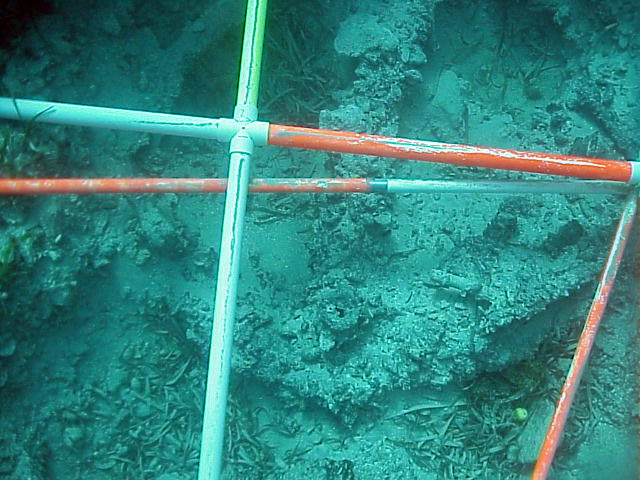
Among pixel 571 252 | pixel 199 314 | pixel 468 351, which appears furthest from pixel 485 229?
pixel 199 314

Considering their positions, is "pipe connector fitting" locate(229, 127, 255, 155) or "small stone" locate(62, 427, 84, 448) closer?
"pipe connector fitting" locate(229, 127, 255, 155)

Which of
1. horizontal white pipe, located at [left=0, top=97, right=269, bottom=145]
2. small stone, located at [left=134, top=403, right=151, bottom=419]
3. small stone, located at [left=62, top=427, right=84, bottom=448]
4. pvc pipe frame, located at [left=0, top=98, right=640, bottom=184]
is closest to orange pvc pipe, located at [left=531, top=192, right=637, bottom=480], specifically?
pvc pipe frame, located at [left=0, top=98, right=640, bottom=184]

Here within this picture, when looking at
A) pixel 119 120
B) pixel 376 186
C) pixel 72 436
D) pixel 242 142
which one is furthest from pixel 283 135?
pixel 72 436

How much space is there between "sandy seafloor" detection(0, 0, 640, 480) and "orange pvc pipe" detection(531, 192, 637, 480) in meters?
0.15

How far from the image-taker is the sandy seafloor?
208 centimetres

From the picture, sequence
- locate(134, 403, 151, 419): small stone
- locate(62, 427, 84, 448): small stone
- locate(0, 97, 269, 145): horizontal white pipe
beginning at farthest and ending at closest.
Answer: locate(134, 403, 151, 419): small stone < locate(62, 427, 84, 448): small stone < locate(0, 97, 269, 145): horizontal white pipe

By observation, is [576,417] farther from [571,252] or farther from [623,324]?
[571,252]

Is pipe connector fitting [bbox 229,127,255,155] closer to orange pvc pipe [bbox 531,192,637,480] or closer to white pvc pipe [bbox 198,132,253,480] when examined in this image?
white pvc pipe [bbox 198,132,253,480]

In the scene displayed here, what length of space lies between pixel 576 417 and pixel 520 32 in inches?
66.6

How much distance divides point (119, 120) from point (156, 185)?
242mm

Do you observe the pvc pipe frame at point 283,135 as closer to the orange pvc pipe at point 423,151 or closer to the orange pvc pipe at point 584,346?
the orange pvc pipe at point 423,151

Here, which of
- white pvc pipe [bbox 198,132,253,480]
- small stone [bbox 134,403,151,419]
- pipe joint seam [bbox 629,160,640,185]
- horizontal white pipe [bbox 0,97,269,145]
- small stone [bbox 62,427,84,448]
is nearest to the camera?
white pvc pipe [bbox 198,132,253,480]

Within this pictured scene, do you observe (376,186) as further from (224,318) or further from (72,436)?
(72,436)

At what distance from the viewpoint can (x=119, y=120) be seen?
1823 millimetres
